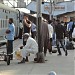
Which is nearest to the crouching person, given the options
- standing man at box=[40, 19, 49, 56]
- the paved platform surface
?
the paved platform surface

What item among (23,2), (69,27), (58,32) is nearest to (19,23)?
(69,27)

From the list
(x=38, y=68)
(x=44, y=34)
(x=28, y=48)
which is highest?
(x=44, y=34)

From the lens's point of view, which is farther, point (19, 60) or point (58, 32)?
point (58, 32)

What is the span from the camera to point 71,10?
57250 mm

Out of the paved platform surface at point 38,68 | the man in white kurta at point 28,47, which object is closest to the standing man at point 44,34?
the man in white kurta at point 28,47

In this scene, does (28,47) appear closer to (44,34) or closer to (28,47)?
(28,47)

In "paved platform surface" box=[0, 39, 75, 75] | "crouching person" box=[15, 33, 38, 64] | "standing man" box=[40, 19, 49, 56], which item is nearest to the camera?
"paved platform surface" box=[0, 39, 75, 75]

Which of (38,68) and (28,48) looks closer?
(38,68)

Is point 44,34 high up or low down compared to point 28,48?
up

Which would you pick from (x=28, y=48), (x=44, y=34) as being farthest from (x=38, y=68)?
(x=44, y=34)

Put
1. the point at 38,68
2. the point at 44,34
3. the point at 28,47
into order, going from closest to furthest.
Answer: the point at 38,68 → the point at 28,47 → the point at 44,34

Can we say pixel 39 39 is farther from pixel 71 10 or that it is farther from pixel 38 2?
pixel 71 10

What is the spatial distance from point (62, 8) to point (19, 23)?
61.8ft

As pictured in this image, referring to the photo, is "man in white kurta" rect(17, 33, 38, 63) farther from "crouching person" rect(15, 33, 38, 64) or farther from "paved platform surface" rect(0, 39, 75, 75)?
"paved platform surface" rect(0, 39, 75, 75)
